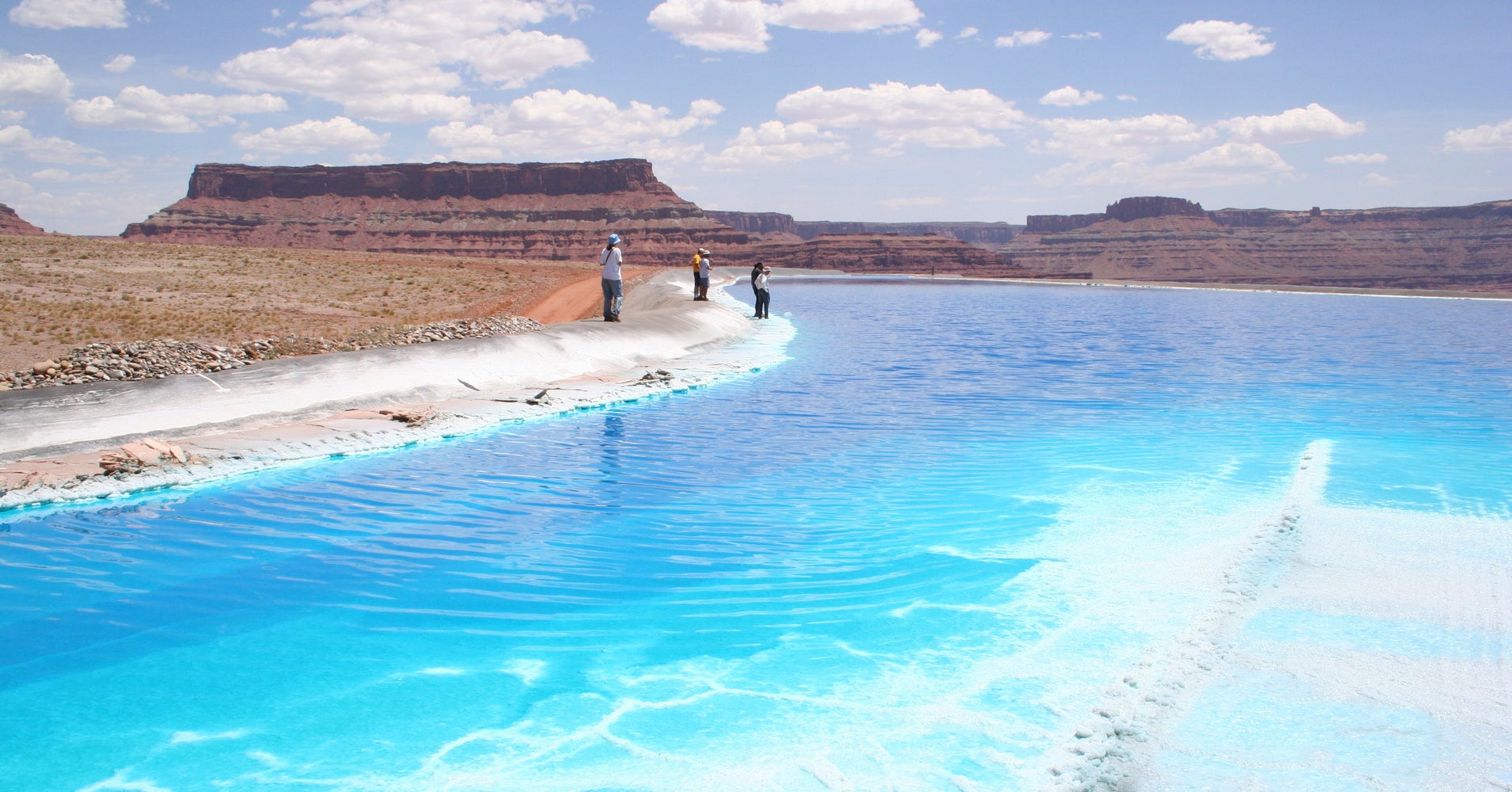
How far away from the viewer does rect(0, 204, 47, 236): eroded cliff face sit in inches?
6176

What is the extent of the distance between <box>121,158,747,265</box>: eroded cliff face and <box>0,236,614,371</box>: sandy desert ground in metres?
119

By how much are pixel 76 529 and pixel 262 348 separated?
8.64m

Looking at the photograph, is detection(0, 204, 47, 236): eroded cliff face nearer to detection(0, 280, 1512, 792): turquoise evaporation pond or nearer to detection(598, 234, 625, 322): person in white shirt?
detection(598, 234, 625, 322): person in white shirt

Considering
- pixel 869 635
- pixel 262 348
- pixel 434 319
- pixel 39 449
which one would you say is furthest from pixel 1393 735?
pixel 434 319

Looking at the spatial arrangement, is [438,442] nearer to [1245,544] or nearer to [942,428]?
[942,428]

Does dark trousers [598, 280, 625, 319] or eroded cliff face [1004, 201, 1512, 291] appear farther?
eroded cliff face [1004, 201, 1512, 291]

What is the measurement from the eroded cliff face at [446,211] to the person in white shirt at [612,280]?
14509cm

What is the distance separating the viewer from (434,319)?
1150 inches

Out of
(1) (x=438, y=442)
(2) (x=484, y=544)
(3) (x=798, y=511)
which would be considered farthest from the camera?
(1) (x=438, y=442)

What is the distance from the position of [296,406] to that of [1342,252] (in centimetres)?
19032

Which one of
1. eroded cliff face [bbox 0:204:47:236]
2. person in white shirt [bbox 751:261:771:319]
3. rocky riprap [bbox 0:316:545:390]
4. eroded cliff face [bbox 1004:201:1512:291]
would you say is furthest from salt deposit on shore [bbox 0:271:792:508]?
eroded cliff face [bbox 0:204:47:236]

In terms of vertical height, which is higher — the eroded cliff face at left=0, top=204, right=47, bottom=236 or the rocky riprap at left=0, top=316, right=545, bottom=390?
the eroded cliff face at left=0, top=204, right=47, bottom=236

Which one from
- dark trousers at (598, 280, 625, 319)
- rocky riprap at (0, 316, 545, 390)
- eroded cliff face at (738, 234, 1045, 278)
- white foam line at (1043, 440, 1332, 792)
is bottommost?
white foam line at (1043, 440, 1332, 792)

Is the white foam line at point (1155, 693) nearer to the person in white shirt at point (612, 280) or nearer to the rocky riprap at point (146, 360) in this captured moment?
the rocky riprap at point (146, 360)
